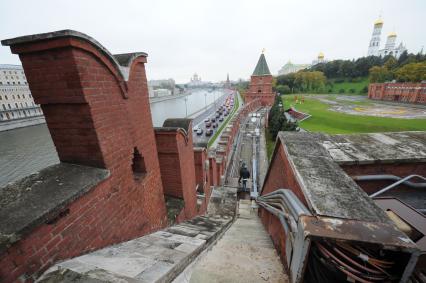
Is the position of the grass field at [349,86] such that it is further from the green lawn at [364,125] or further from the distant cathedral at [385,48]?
the green lawn at [364,125]

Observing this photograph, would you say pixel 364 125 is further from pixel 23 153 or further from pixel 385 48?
pixel 385 48

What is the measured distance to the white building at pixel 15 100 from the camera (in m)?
42.7

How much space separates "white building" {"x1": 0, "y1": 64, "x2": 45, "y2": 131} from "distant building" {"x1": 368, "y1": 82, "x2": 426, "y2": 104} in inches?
3188

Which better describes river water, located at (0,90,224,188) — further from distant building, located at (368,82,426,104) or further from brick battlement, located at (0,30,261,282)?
distant building, located at (368,82,426,104)

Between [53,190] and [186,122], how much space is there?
12.4ft

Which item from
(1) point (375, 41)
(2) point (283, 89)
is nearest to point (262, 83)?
(2) point (283, 89)

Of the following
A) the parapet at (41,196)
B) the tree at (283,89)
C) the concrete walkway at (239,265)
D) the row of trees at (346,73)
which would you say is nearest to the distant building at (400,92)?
the row of trees at (346,73)

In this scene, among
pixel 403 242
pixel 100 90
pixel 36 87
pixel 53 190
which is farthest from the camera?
pixel 100 90

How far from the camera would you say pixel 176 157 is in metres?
4.70

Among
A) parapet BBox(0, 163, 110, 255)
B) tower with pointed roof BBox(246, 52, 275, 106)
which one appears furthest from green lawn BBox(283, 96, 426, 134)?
parapet BBox(0, 163, 110, 255)

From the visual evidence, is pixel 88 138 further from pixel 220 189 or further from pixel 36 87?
pixel 220 189

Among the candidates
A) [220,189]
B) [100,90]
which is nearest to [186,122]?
[100,90]

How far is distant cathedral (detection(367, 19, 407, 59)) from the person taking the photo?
89.5 m

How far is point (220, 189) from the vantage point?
41.4 feet
